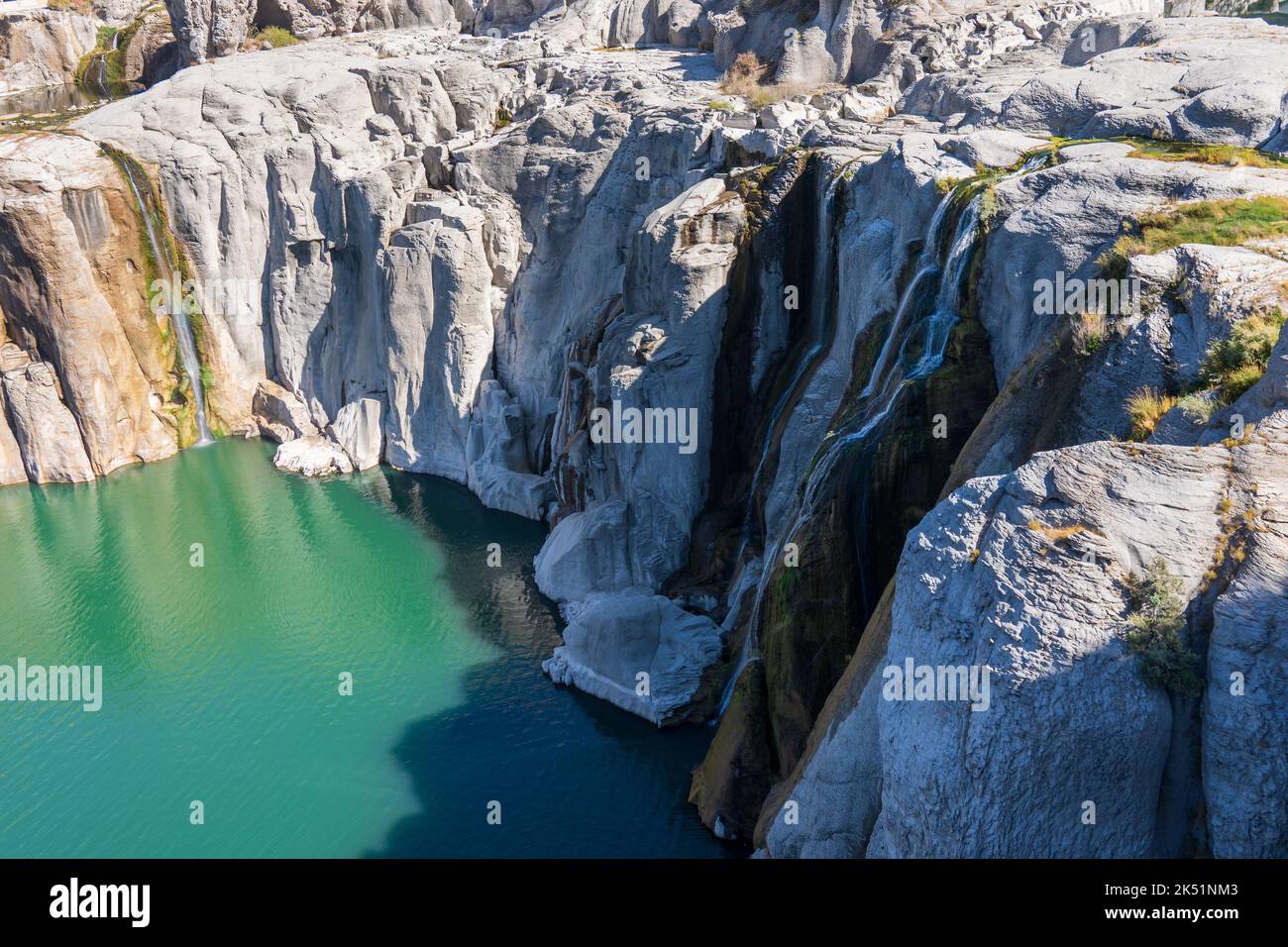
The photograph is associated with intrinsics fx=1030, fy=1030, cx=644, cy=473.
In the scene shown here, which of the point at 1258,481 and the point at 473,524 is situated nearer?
the point at 1258,481

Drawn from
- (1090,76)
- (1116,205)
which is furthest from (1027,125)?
(1116,205)

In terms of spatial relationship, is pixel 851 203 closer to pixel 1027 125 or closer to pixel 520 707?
pixel 1027 125

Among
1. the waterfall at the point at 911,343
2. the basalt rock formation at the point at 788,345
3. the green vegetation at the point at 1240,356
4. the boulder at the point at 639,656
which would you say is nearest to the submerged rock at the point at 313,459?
the basalt rock formation at the point at 788,345

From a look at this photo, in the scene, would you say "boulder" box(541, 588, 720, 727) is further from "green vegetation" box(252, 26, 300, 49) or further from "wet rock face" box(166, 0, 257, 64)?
"wet rock face" box(166, 0, 257, 64)

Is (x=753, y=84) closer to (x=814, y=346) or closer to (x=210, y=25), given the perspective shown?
(x=814, y=346)

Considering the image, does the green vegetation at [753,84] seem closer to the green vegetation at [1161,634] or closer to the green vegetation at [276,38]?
the green vegetation at [276,38]

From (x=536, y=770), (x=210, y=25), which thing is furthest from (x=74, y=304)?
(x=536, y=770)
